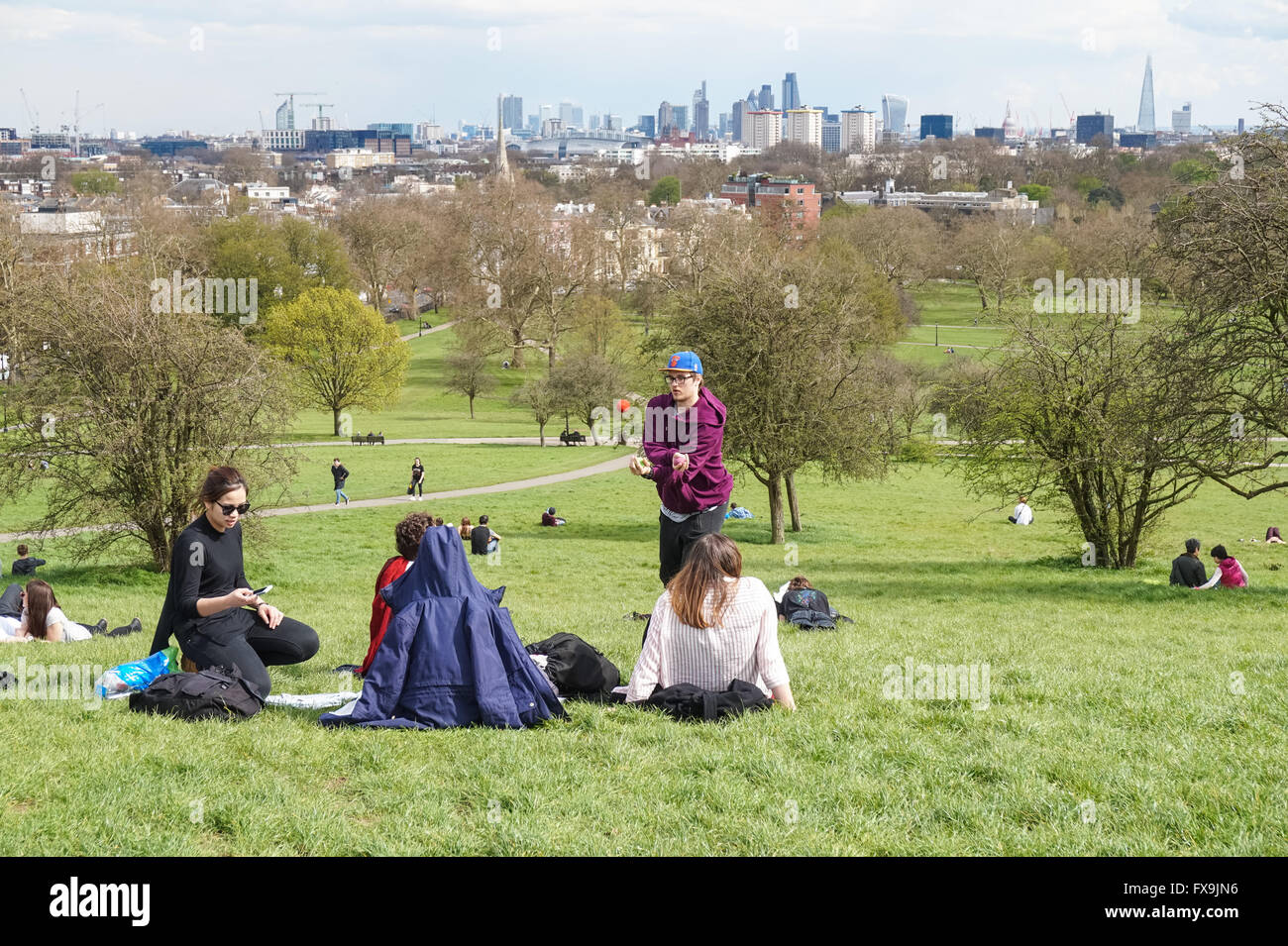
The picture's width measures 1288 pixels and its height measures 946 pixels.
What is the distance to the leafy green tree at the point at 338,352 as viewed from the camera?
6369cm

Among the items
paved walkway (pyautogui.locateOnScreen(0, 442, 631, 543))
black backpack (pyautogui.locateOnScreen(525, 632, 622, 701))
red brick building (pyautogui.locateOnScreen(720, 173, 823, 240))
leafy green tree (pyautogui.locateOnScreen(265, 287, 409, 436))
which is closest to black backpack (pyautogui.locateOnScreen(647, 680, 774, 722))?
black backpack (pyautogui.locateOnScreen(525, 632, 622, 701))

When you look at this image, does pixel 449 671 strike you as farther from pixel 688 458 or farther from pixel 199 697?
pixel 688 458

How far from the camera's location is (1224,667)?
10.6m

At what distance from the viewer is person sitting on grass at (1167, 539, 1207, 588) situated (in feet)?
69.4

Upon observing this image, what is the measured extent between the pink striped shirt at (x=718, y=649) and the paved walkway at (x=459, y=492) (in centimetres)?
2000

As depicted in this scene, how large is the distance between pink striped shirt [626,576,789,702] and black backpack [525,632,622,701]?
0.32 metres

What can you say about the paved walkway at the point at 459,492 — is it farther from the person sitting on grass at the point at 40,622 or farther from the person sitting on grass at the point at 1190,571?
the person sitting on grass at the point at 1190,571

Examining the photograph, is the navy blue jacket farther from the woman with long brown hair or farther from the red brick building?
the red brick building

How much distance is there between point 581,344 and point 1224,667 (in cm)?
7279

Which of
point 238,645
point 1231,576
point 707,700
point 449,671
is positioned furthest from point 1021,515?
point 449,671

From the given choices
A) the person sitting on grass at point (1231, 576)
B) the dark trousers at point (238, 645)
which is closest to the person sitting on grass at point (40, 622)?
the dark trousers at point (238, 645)
